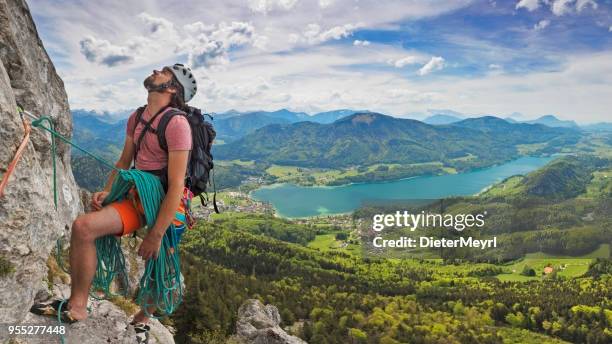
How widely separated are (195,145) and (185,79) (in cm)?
72

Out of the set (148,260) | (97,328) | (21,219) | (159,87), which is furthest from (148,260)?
(159,87)

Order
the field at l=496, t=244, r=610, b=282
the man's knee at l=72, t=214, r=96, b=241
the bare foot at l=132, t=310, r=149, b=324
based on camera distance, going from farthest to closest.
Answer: the field at l=496, t=244, r=610, b=282
the bare foot at l=132, t=310, r=149, b=324
the man's knee at l=72, t=214, r=96, b=241

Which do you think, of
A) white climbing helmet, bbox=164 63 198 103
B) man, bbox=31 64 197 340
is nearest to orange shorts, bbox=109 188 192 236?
man, bbox=31 64 197 340

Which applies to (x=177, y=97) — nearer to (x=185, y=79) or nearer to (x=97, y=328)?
(x=185, y=79)

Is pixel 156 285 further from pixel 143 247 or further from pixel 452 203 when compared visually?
pixel 452 203

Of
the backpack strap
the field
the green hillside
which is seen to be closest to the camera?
the backpack strap

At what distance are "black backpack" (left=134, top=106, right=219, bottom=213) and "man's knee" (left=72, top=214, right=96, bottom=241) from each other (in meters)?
0.76

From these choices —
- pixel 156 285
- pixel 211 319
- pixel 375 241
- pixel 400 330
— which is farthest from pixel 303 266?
pixel 156 285

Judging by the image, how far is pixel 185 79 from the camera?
13.9 ft

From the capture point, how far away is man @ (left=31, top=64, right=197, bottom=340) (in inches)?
148

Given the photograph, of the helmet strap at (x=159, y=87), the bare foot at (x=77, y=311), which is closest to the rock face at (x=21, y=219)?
the bare foot at (x=77, y=311)

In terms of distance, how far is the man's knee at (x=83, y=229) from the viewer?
370 cm

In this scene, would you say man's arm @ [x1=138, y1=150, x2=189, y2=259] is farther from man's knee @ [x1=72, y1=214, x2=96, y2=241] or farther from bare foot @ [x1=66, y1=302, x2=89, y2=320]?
bare foot @ [x1=66, y1=302, x2=89, y2=320]

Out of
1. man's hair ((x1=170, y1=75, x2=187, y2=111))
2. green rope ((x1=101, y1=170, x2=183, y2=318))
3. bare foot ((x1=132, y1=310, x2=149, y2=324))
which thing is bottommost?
bare foot ((x1=132, y1=310, x2=149, y2=324))
